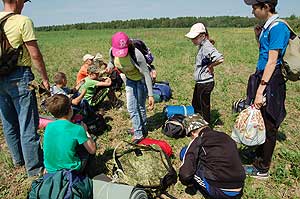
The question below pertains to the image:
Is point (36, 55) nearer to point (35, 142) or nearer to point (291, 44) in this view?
point (35, 142)

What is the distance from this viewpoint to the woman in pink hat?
13.4 ft

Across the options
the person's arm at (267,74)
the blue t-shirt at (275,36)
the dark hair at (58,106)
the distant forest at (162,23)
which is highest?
the distant forest at (162,23)

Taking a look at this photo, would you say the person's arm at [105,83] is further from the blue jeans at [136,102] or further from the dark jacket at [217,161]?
the dark jacket at [217,161]

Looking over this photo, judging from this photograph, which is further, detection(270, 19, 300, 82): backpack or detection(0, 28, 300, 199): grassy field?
detection(0, 28, 300, 199): grassy field

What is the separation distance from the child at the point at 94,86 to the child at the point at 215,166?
10.2 ft

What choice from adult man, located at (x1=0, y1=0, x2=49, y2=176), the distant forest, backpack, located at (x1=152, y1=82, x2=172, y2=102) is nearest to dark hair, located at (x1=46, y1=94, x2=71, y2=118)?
adult man, located at (x1=0, y1=0, x2=49, y2=176)

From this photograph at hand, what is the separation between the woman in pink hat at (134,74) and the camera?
160 inches

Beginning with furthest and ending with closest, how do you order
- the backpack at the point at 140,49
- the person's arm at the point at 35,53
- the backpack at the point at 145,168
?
1. the backpack at the point at 140,49
2. the backpack at the point at 145,168
3. the person's arm at the point at 35,53

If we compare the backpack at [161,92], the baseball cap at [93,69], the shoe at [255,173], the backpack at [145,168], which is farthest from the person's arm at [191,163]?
the backpack at [161,92]

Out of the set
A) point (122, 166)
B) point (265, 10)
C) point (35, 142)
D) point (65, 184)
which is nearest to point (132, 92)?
point (122, 166)

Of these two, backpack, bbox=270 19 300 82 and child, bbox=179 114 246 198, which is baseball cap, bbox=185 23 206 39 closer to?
backpack, bbox=270 19 300 82

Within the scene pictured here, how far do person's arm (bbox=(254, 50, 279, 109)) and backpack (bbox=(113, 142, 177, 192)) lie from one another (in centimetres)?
143

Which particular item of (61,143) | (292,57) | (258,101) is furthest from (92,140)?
(292,57)

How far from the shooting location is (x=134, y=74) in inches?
177
